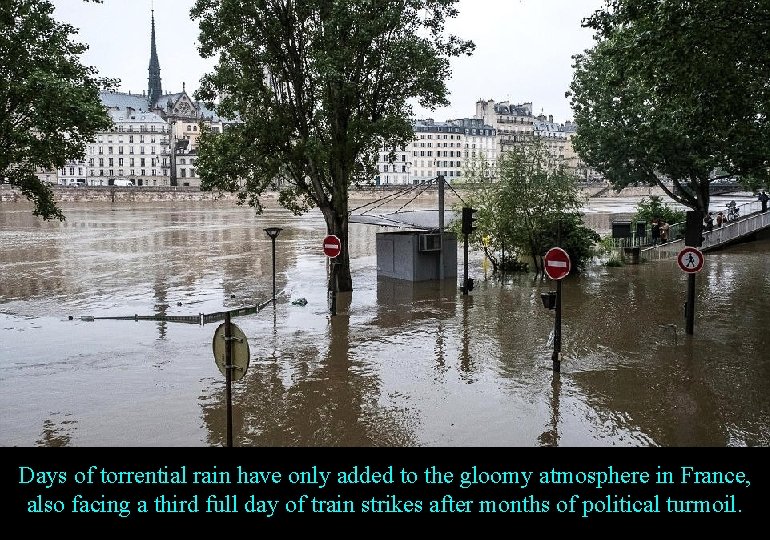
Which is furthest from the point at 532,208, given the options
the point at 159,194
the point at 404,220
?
the point at 159,194

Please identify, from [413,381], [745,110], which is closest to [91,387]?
[413,381]

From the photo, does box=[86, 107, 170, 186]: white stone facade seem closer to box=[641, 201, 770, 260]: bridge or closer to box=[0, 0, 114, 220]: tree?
box=[641, 201, 770, 260]: bridge

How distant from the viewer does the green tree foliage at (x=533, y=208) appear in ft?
98.5

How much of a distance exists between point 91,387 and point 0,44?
8589 millimetres

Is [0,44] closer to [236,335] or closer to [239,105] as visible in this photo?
[239,105]

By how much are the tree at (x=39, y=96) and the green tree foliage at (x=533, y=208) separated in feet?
54.4

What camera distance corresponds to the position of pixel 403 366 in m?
15.2

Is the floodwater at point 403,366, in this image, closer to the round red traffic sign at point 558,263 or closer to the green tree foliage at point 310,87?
the round red traffic sign at point 558,263

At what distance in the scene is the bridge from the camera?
1483 inches

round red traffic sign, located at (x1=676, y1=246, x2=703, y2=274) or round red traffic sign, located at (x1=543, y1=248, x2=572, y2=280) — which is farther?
round red traffic sign, located at (x1=676, y1=246, x2=703, y2=274)

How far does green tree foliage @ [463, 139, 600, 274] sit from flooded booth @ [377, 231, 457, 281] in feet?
6.29

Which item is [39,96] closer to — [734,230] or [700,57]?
[700,57]

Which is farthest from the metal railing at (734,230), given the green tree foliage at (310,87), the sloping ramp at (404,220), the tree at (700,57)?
the green tree foliage at (310,87)

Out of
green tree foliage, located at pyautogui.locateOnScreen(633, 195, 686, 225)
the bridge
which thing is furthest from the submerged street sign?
green tree foliage, located at pyautogui.locateOnScreen(633, 195, 686, 225)
